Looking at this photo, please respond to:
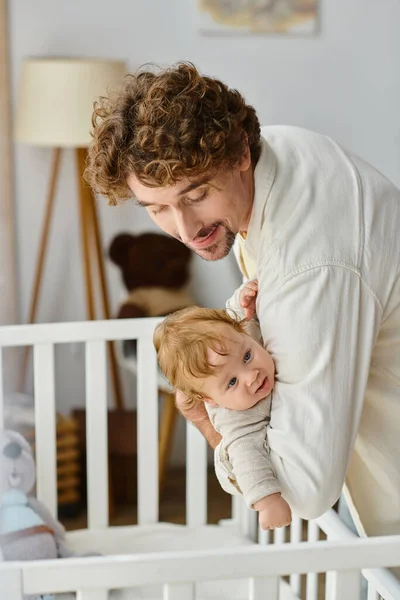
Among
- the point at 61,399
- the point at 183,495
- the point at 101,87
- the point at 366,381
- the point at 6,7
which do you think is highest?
the point at 6,7

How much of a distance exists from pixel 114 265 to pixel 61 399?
489 millimetres

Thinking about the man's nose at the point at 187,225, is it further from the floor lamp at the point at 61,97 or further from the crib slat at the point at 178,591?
the floor lamp at the point at 61,97

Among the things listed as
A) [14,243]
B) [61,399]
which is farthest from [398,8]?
[61,399]

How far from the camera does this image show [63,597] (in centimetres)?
166

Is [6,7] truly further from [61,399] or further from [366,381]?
[366,381]

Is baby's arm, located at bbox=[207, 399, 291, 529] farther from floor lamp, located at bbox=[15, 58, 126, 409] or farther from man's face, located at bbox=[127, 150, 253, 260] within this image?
floor lamp, located at bbox=[15, 58, 126, 409]

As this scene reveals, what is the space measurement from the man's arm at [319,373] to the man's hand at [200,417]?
23 cm

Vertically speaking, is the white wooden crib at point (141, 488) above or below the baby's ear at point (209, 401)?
below

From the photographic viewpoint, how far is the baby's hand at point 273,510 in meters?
1.18

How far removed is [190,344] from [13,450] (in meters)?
0.84

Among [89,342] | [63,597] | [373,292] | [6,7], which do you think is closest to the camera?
[373,292]

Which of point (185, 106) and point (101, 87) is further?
point (101, 87)

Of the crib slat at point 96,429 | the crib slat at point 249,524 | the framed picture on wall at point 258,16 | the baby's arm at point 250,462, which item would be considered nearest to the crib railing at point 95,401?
the crib slat at point 96,429

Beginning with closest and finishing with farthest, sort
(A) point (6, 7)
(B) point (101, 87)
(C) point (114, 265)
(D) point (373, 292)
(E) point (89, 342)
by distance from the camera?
(D) point (373, 292)
(E) point (89, 342)
(B) point (101, 87)
(A) point (6, 7)
(C) point (114, 265)
